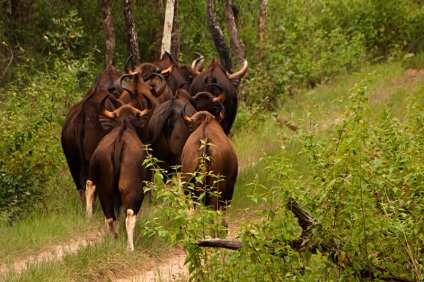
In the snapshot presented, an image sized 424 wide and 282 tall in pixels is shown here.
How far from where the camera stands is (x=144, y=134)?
12.4 m

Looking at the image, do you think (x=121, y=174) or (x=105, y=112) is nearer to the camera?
(x=121, y=174)

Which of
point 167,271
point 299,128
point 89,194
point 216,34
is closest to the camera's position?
point 299,128

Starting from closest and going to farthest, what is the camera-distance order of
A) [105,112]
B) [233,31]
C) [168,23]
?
[105,112], [168,23], [233,31]

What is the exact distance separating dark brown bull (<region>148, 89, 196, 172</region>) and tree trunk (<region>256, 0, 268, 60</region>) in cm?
824

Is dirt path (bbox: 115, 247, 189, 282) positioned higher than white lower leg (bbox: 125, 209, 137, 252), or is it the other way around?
white lower leg (bbox: 125, 209, 137, 252)

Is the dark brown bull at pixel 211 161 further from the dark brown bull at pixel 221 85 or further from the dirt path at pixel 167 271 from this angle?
the dark brown bull at pixel 221 85

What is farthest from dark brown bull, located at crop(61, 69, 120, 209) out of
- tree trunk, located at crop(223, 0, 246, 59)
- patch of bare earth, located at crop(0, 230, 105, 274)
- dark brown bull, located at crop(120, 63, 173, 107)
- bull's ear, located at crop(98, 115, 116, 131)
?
tree trunk, located at crop(223, 0, 246, 59)

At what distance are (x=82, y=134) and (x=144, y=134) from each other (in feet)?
2.70

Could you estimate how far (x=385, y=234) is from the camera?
305 inches

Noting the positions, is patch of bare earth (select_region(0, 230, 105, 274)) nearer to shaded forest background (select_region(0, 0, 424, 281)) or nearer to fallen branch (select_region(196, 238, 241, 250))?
shaded forest background (select_region(0, 0, 424, 281))

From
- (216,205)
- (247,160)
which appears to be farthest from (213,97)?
(216,205)

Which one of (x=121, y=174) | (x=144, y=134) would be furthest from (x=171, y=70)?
(x=121, y=174)

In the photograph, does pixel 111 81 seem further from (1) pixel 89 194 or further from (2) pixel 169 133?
(1) pixel 89 194

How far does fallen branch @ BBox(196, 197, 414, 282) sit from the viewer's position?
25.2ft
